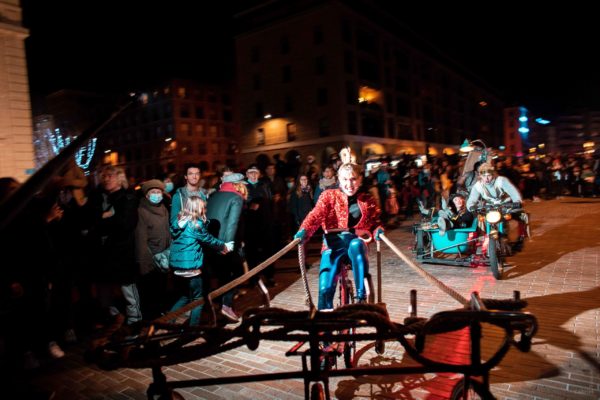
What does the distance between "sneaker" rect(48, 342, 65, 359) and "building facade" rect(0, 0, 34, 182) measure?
8430mm

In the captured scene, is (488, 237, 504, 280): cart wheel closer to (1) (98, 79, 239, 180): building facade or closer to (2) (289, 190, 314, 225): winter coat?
(2) (289, 190, 314, 225): winter coat

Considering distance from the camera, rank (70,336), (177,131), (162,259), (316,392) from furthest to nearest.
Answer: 1. (177,131)
2. (162,259)
3. (70,336)
4. (316,392)

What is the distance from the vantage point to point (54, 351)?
5.38 metres

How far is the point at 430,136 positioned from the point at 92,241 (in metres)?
58.6

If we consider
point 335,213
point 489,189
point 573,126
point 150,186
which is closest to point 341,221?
point 335,213

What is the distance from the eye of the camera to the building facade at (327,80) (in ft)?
139

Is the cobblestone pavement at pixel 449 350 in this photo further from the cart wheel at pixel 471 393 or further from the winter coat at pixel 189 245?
the winter coat at pixel 189 245

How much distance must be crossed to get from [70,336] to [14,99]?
30.5ft

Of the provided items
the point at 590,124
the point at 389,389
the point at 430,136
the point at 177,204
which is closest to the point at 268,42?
the point at 430,136

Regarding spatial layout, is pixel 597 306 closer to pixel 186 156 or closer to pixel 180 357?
pixel 180 357

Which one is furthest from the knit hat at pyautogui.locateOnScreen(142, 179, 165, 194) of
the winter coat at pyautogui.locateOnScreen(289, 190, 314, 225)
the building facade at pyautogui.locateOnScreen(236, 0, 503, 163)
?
the building facade at pyautogui.locateOnScreen(236, 0, 503, 163)

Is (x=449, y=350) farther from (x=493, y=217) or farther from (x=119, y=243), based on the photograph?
(x=119, y=243)

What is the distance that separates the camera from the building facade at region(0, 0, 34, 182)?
38.5ft

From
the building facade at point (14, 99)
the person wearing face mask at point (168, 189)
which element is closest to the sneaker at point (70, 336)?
the person wearing face mask at point (168, 189)
